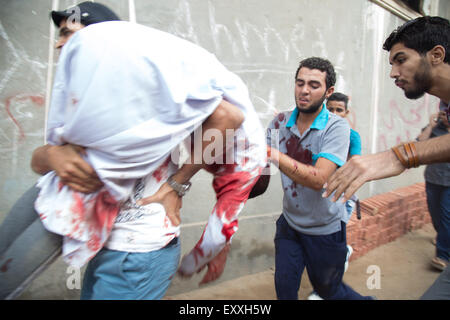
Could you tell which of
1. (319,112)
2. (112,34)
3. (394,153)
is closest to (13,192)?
(112,34)

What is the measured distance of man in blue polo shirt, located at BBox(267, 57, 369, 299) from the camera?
208 cm

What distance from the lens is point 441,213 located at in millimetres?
3635

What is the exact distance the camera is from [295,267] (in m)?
2.13

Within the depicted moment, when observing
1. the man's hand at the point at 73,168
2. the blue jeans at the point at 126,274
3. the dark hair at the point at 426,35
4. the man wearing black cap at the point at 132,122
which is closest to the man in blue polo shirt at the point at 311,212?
the dark hair at the point at 426,35

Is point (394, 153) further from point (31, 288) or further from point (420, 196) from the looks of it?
point (420, 196)

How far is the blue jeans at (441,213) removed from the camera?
11.7 feet

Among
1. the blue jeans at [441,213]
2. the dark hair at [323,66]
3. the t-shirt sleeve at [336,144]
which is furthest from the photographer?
the blue jeans at [441,213]

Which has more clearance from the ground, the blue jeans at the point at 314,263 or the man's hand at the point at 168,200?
the man's hand at the point at 168,200

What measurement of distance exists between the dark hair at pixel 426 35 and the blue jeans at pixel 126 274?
1.74 meters

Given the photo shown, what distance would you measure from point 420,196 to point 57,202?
5.72 m

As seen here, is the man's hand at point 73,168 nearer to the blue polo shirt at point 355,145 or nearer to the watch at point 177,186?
the watch at point 177,186

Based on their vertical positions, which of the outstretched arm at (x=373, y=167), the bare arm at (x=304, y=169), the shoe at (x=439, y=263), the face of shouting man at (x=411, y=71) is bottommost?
the shoe at (x=439, y=263)

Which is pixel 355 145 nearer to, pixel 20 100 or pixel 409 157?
pixel 409 157

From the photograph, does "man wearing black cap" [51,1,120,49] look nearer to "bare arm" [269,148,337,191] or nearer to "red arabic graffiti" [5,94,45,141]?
"bare arm" [269,148,337,191]
